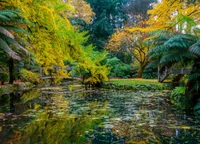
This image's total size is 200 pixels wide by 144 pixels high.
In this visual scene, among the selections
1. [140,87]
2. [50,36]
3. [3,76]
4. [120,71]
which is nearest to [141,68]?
[120,71]

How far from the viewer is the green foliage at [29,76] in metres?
13.7

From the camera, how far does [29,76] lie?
47.7 feet

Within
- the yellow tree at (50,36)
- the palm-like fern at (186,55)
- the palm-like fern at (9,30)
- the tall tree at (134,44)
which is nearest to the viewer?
the palm-like fern at (9,30)

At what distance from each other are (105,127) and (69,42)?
339 centimetres

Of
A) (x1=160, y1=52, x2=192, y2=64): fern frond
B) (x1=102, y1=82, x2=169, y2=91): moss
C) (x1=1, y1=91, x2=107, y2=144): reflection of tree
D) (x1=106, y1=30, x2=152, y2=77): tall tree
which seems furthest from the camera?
(x1=106, y1=30, x2=152, y2=77): tall tree

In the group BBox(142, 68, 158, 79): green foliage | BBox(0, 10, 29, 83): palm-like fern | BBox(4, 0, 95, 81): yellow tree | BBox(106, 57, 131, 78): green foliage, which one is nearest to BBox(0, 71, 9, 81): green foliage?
BBox(4, 0, 95, 81): yellow tree

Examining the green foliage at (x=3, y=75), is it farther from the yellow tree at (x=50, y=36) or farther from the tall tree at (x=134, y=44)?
the tall tree at (x=134, y=44)

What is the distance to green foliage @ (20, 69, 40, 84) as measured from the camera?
13.7 meters

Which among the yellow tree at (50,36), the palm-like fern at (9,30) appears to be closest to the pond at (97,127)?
the palm-like fern at (9,30)

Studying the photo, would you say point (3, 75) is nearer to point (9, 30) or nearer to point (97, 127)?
point (9, 30)

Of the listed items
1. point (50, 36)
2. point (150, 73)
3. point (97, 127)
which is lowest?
point (97, 127)

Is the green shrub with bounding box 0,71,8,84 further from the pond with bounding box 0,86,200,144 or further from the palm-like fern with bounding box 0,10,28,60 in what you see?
the pond with bounding box 0,86,200,144

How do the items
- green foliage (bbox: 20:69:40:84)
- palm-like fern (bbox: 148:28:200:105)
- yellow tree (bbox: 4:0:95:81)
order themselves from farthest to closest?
green foliage (bbox: 20:69:40:84)
palm-like fern (bbox: 148:28:200:105)
yellow tree (bbox: 4:0:95:81)

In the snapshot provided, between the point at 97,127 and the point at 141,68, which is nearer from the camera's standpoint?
the point at 97,127
